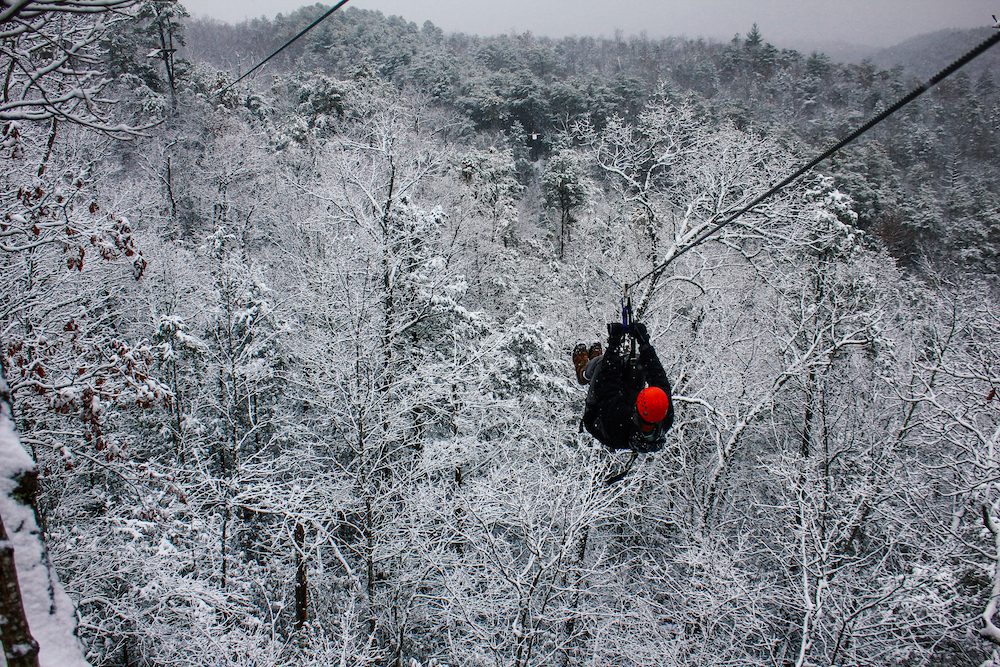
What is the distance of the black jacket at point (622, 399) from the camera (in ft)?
14.4

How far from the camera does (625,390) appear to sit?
180 inches

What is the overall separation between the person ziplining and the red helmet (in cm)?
54

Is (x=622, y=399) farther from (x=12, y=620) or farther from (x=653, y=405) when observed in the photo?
(x=12, y=620)

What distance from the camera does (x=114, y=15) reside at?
4.12 meters

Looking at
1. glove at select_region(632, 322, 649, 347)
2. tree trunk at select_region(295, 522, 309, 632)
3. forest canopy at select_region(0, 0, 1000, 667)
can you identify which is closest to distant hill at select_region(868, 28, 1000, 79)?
glove at select_region(632, 322, 649, 347)

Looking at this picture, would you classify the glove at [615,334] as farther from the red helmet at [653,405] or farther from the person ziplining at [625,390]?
the red helmet at [653,405]

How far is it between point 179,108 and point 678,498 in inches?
1076

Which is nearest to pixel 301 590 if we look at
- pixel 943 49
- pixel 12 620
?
pixel 12 620

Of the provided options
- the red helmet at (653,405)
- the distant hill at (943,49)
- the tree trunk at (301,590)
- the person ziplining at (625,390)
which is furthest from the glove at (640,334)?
the tree trunk at (301,590)

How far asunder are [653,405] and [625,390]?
0.95 meters

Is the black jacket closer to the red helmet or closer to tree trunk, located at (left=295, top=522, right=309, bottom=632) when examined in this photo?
the red helmet

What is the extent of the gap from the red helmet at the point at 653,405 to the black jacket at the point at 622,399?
0.67m

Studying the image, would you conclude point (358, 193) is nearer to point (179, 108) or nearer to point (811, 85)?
point (179, 108)

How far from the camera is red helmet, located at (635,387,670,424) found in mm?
3613
